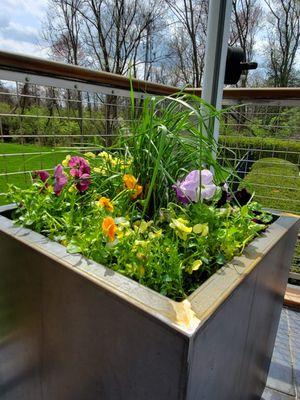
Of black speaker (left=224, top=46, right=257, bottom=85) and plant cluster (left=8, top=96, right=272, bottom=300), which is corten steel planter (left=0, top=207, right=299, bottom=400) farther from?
black speaker (left=224, top=46, right=257, bottom=85)

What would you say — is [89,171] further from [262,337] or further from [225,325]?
[262,337]

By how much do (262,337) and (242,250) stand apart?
38 cm

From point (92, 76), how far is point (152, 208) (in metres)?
0.90

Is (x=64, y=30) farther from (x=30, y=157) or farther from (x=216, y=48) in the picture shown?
(x=30, y=157)

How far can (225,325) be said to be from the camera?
1.79 feet

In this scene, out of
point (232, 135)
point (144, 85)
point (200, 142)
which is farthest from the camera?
point (232, 135)

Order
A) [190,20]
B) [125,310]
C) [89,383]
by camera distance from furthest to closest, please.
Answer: [190,20] → [89,383] → [125,310]

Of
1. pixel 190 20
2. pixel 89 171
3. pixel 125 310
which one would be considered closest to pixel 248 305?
pixel 125 310

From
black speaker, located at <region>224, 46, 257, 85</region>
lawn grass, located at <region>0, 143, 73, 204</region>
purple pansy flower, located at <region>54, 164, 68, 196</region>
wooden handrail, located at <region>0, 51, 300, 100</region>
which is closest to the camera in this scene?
purple pansy flower, located at <region>54, 164, 68, 196</region>

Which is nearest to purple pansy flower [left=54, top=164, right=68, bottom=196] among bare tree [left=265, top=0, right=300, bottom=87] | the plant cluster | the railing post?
the plant cluster

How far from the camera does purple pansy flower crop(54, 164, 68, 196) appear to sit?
2.89 ft

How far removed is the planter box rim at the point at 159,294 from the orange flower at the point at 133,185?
9.6 inches

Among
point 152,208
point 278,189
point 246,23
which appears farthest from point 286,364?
point 246,23

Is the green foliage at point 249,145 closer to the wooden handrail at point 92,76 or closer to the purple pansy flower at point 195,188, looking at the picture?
the wooden handrail at point 92,76
